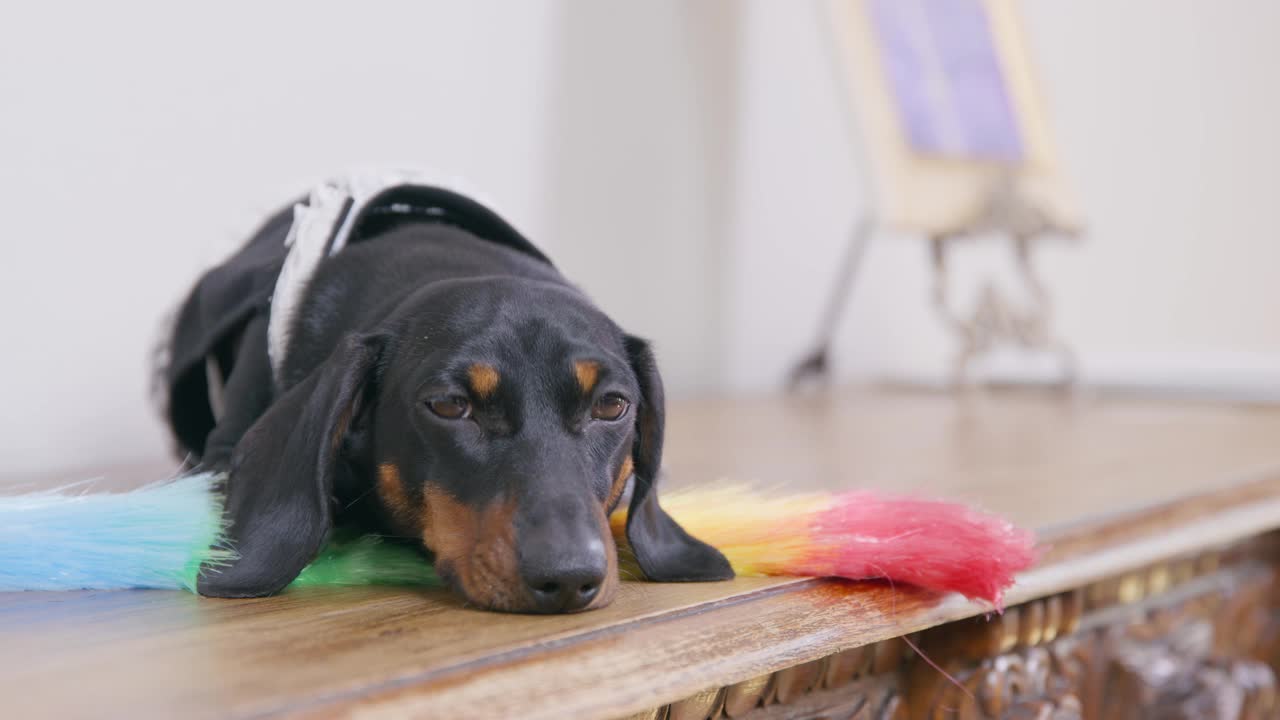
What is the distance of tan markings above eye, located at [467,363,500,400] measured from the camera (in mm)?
919

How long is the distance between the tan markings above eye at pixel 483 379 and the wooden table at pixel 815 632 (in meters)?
0.16

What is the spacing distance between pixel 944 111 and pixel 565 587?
2.45 m

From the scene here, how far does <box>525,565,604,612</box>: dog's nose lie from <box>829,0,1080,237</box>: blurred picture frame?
216 centimetres

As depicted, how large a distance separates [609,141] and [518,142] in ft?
0.99

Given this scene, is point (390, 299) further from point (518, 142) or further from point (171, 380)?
point (518, 142)

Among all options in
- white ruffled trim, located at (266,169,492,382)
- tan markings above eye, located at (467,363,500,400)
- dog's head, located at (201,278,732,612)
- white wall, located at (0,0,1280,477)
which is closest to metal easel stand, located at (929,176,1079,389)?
white wall, located at (0,0,1280,477)

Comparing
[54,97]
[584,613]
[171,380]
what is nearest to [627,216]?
[54,97]

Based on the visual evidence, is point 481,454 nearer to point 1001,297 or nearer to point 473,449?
point 473,449

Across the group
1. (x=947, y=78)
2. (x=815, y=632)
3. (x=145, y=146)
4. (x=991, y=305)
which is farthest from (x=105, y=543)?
(x=947, y=78)

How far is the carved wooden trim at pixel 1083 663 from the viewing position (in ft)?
3.18

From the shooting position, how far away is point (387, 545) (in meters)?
1.00

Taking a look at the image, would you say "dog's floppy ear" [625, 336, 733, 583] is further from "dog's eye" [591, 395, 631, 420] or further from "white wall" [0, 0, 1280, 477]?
"white wall" [0, 0, 1280, 477]

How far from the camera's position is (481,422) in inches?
36.7

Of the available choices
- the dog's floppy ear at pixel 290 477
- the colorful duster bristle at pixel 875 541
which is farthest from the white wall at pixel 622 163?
the colorful duster bristle at pixel 875 541
